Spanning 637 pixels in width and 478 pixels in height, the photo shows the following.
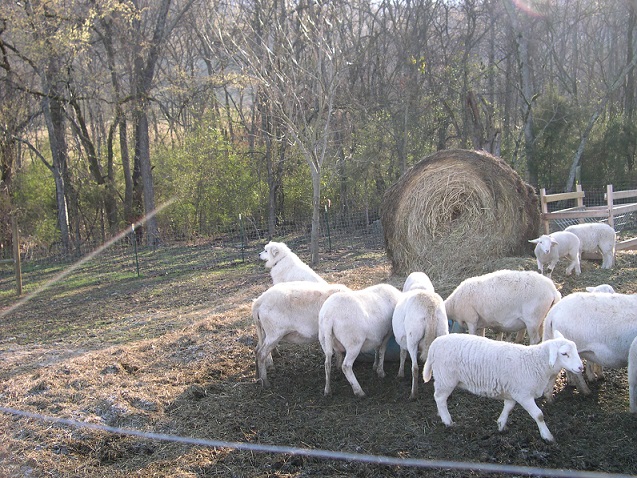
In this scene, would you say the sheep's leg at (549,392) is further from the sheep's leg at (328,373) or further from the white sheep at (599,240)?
the white sheep at (599,240)

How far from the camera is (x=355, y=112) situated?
22250 millimetres

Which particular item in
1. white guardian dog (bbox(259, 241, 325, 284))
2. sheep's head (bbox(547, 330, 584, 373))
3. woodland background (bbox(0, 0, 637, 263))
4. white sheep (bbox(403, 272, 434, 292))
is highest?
woodland background (bbox(0, 0, 637, 263))

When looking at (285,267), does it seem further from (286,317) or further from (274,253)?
(286,317)

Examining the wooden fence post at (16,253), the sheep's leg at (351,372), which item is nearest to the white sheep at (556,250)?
the sheep's leg at (351,372)

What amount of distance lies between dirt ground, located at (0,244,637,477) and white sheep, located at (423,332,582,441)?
219mm

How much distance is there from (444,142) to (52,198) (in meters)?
16.1

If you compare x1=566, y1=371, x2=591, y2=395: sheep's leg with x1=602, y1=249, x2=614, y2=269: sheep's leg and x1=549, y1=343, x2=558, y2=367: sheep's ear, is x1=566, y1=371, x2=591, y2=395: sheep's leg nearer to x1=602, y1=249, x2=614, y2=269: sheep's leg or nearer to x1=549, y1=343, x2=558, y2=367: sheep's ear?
x1=549, y1=343, x2=558, y2=367: sheep's ear

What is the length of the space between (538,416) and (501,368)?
0.46 m

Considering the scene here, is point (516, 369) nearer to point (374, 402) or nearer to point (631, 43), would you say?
point (374, 402)

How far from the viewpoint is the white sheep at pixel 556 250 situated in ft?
29.9

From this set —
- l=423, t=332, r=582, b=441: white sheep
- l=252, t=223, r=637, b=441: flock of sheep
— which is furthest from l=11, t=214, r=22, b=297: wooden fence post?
l=423, t=332, r=582, b=441: white sheep

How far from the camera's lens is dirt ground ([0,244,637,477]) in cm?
452

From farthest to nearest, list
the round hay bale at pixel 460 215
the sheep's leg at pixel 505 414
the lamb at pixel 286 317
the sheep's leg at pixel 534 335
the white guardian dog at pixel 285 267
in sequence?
the round hay bale at pixel 460 215 < the white guardian dog at pixel 285 267 < the lamb at pixel 286 317 < the sheep's leg at pixel 534 335 < the sheep's leg at pixel 505 414

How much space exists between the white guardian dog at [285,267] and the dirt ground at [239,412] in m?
0.89
